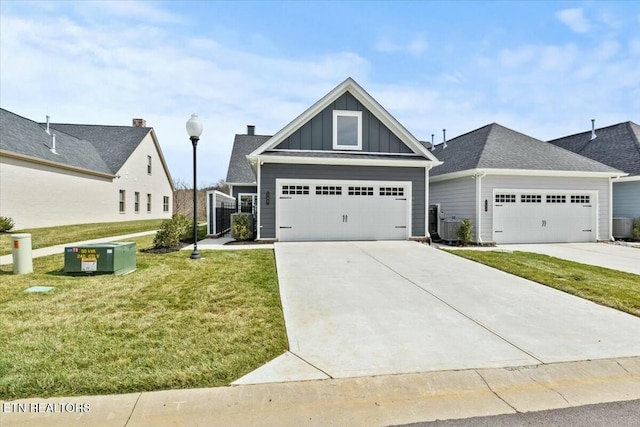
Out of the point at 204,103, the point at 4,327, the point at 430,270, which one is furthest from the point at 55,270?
the point at 204,103

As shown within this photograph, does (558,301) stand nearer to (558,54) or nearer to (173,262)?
(173,262)

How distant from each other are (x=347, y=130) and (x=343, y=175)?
1.83 m

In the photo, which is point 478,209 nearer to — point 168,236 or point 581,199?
point 581,199

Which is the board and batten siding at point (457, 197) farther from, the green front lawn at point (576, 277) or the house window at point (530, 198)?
the green front lawn at point (576, 277)

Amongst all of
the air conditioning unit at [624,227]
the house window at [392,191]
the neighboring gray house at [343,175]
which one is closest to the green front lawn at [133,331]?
the neighboring gray house at [343,175]

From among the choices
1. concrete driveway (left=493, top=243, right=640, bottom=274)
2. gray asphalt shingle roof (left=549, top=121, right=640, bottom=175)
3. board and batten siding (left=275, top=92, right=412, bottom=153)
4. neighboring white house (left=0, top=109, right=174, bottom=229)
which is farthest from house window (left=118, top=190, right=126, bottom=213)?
gray asphalt shingle roof (left=549, top=121, right=640, bottom=175)

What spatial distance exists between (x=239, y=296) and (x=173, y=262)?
12.0ft

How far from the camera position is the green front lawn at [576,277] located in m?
5.62

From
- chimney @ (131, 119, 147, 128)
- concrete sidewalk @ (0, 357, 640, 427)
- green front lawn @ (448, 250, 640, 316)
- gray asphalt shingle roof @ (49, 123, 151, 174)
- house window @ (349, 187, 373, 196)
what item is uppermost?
chimney @ (131, 119, 147, 128)

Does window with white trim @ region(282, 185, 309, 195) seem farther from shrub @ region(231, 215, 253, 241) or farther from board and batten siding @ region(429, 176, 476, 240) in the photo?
board and batten siding @ region(429, 176, 476, 240)

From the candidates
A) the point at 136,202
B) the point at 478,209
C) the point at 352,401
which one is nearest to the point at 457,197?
the point at 478,209

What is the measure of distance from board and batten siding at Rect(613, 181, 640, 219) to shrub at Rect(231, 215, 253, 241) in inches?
661

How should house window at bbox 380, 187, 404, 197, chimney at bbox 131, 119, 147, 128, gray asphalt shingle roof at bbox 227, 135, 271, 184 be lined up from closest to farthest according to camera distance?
house window at bbox 380, 187, 404, 197, gray asphalt shingle roof at bbox 227, 135, 271, 184, chimney at bbox 131, 119, 147, 128

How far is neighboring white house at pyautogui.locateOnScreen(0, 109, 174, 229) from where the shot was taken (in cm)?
1473
